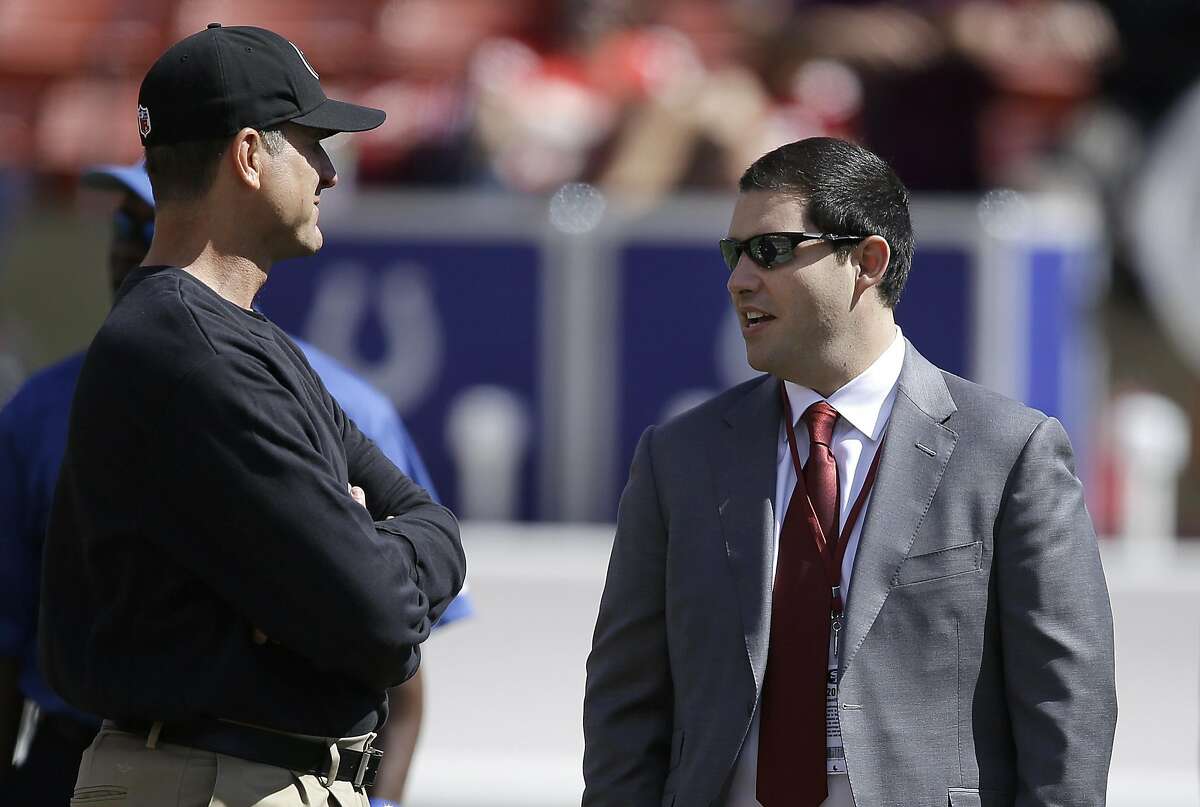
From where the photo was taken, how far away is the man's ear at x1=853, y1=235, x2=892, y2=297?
2.58 m

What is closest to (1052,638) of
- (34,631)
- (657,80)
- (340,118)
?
(340,118)

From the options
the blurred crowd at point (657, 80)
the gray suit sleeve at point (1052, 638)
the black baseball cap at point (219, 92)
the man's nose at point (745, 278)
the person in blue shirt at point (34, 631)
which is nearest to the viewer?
the black baseball cap at point (219, 92)

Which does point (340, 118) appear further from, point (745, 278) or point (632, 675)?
point (632, 675)

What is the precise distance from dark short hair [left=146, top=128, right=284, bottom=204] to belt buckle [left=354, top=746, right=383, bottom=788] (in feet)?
2.56

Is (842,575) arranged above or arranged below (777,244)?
below

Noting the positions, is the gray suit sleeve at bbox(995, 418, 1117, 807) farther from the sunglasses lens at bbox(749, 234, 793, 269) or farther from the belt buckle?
the belt buckle

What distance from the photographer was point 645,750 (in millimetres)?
2557

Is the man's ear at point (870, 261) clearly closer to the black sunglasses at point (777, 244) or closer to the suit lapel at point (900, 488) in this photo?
the black sunglasses at point (777, 244)

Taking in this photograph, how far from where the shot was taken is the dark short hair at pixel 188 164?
223 centimetres

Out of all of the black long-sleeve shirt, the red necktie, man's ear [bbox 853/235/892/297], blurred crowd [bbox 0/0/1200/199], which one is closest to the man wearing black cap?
the black long-sleeve shirt

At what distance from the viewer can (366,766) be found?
2.26m

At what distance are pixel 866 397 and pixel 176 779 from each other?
117 centimetres

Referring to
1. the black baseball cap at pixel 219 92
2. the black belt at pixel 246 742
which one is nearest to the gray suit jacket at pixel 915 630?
the black belt at pixel 246 742

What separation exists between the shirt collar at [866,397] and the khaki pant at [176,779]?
968 mm
